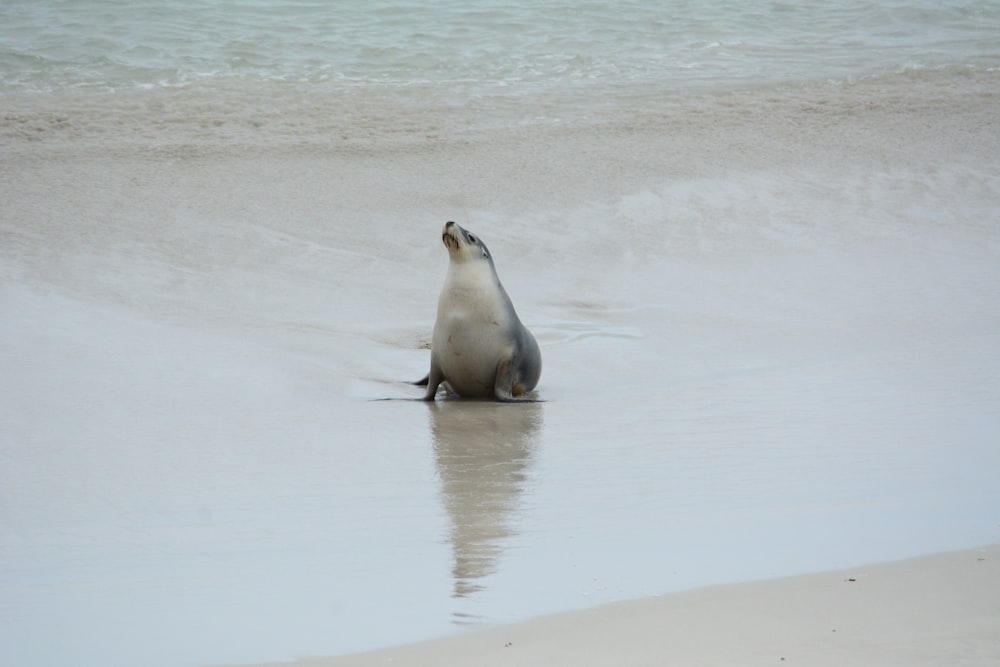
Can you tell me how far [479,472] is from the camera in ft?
15.4

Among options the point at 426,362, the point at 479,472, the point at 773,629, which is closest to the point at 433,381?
the point at 426,362

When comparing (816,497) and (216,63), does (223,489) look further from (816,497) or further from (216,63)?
(216,63)

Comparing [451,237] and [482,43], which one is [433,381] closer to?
[451,237]

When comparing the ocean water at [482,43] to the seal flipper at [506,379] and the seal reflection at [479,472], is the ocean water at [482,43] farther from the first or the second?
the seal reflection at [479,472]

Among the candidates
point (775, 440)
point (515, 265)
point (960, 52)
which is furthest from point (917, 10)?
point (775, 440)

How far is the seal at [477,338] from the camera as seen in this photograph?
6.50 m

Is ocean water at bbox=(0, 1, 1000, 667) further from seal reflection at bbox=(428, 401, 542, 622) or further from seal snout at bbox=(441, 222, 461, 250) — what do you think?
seal snout at bbox=(441, 222, 461, 250)

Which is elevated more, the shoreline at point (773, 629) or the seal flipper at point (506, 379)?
the shoreline at point (773, 629)

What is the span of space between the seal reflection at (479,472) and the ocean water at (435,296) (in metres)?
0.02

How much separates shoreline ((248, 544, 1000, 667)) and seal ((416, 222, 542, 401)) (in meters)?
3.19

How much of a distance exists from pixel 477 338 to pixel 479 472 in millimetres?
1934

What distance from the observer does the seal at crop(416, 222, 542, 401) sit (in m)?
6.50

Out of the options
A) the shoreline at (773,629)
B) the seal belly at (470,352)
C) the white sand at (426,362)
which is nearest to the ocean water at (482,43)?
the white sand at (426,362)

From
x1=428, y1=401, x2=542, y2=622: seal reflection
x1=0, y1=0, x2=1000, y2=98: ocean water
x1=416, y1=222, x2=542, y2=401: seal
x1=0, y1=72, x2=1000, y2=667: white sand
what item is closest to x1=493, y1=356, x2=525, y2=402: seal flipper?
x1=416, y1=222, x2=542, y2=401: seal
